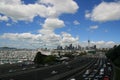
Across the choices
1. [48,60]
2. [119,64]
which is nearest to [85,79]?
[119,64]

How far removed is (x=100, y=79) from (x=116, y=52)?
84489 millimetres

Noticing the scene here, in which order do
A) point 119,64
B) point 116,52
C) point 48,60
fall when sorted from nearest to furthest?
point 119,64 → point 116,52 → point 48,60

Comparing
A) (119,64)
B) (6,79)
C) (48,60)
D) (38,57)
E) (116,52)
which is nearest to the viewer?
(6,79)

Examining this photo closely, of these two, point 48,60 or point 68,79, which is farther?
point 48,60

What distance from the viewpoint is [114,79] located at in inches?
2894

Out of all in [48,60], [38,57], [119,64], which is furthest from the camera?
[48,60]

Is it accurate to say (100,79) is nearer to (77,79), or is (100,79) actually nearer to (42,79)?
(77,79)

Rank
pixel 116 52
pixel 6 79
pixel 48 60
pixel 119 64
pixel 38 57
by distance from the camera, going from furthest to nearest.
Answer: pixel 48 60 < pixel 38 57 < pixel 116 52 < pixel 119 64 < pixel 6 79

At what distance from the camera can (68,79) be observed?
74.2 m

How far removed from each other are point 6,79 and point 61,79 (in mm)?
14790

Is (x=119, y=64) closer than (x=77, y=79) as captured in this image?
No

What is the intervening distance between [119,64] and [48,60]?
2929 inches

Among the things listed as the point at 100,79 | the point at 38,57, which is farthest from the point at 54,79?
the point at 38,57

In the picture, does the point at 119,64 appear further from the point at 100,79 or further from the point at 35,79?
the point at 35,79
